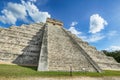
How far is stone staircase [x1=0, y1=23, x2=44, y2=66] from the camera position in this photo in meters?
15.6

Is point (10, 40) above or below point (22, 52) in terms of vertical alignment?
above

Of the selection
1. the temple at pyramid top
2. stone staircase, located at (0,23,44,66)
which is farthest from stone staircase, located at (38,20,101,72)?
the temple at pyramid top

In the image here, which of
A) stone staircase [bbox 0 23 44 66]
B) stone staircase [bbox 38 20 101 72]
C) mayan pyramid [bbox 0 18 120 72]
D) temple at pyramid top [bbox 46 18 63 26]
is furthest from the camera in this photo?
temple at pyramid top [bbox 46 18 63 26]

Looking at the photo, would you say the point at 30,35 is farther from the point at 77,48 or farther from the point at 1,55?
the point at 77,48

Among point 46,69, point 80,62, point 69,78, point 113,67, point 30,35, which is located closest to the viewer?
point 69,78

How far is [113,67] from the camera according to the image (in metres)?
21.8

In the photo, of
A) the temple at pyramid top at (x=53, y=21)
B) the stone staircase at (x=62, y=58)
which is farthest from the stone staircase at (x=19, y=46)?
the temple at pyramid top at (x=53, y=21)

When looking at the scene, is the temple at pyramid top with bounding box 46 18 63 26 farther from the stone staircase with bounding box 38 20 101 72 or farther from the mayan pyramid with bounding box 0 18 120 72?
the stone staircase with bounding box 38 20 101 72

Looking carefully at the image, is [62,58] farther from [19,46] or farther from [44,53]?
[19,46]

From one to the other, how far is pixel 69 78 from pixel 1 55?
8.83m

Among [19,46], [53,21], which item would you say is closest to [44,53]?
[19,46]

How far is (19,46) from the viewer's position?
1714cm

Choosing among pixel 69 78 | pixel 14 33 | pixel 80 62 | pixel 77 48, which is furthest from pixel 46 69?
pixel 14 33

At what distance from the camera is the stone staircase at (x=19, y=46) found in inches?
615
